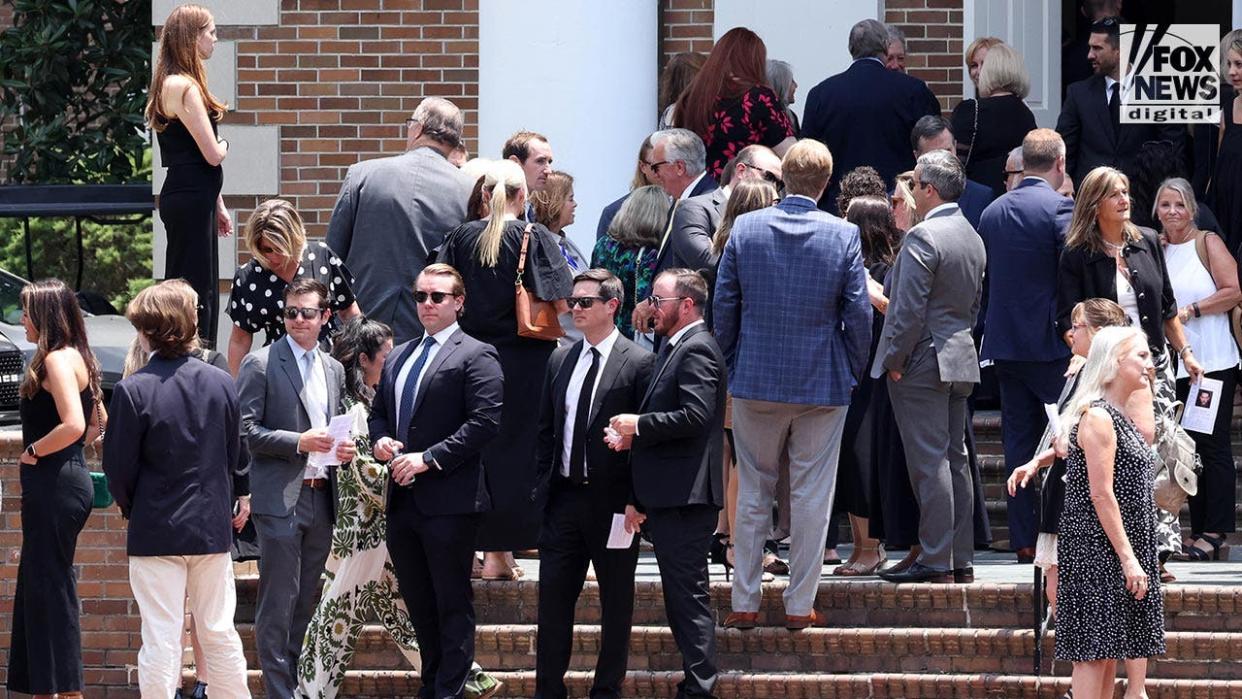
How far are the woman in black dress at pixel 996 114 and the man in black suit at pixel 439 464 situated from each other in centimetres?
382

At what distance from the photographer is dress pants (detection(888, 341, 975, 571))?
29.4ft

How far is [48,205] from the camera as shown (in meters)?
16.1

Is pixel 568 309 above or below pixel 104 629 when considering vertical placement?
above

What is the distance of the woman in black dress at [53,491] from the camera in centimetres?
868

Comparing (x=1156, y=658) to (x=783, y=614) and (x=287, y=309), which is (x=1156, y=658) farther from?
(x=287, y=309)

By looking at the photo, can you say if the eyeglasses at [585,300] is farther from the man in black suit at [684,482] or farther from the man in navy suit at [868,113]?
the man in navy suit at [868,113]

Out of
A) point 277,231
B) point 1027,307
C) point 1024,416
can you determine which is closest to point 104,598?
point 277,231

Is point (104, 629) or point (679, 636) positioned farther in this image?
point (104, 629)

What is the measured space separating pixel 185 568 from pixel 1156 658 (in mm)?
3831

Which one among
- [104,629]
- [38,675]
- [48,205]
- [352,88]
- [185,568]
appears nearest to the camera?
[185,568]

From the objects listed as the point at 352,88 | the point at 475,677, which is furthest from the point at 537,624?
the point at 352,88

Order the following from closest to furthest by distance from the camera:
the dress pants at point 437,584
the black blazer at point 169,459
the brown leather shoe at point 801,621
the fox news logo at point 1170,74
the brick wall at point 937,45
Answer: the black blazer at point 169,459 → the dress pants at point 437,584 → the brown leather shoe at point 801,621 → the fox news logo at point 1170,74 → the brick wall at point 937,45

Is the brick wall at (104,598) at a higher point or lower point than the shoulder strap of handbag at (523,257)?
lower

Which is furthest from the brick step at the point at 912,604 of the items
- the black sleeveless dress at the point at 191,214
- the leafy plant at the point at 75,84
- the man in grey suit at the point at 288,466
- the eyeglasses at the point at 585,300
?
the leafy plant at the point at 75,84
